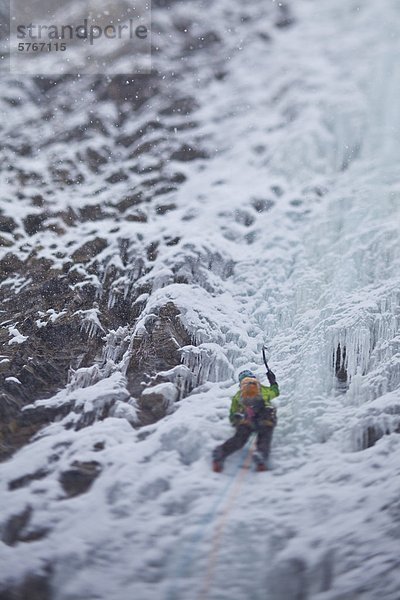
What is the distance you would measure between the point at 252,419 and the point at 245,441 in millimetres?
248

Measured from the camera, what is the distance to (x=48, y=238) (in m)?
9.65

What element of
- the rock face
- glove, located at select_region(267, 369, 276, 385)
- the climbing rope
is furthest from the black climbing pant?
the rock face

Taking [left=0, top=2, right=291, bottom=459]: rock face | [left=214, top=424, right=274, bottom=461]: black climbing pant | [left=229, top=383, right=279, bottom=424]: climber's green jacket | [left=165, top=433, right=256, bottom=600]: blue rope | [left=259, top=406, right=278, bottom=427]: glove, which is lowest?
[left=165, top=433, right=256, bottom=600]: blue rope

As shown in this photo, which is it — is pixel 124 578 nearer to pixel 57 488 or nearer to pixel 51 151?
pixel 57 488

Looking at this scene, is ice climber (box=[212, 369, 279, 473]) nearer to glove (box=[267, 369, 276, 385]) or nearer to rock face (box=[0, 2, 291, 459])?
glove (box=[267, 369, 276, 385])

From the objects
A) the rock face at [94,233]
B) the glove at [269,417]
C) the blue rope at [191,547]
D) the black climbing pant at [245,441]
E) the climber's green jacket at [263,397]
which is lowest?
the blue rope at [191,547]

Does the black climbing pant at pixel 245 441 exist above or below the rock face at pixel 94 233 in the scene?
below

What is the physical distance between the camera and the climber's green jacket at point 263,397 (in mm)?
6129

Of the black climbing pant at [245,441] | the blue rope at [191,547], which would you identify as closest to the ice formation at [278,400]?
the blue rope at [191,547]

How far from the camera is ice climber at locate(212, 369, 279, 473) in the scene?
568cm

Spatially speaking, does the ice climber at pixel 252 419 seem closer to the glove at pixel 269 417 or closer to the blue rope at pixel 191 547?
the glove at pixel 269 417

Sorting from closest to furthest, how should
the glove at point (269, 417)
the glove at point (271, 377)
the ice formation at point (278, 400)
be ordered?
1. the ice formation at point (278, 400)
2. the glove at point (269, 417)
3. the glove at point (271, 377)

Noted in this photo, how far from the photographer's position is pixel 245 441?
5.81 meters

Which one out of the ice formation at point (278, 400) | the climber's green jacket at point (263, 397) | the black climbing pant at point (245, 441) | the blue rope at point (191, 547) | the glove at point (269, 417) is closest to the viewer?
the blue rope at point (191, 547)
